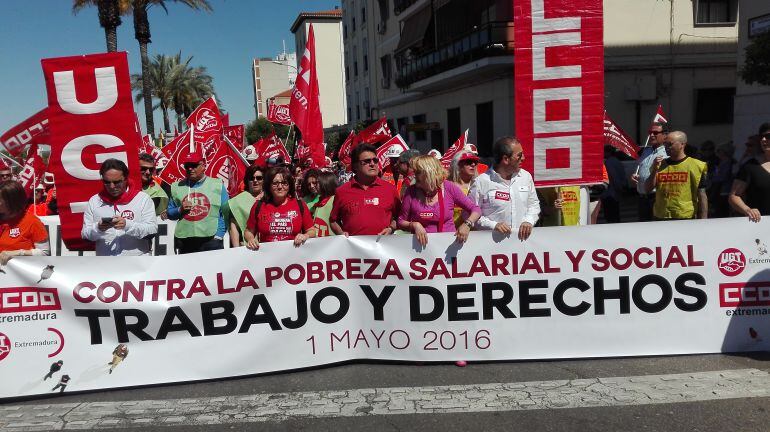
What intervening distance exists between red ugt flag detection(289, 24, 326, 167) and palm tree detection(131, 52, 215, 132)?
3977 cm

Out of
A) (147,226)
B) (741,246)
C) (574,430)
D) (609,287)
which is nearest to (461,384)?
(574,430)

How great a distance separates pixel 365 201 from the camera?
5098 millimetres

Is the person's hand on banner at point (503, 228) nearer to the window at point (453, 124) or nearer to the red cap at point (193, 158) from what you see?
the red cap at point (193, 158)

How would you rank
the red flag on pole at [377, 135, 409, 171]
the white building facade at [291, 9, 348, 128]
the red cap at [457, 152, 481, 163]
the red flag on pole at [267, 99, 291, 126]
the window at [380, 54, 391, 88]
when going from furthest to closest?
1. the white building facade at [291, 9, 348, 128]
2. the window at [380, 54, 391, 88]
3. the red flag on pole at [267, 99, 291, 126]
4. the red flag on pole at [377, 135, 409, 171]
5. the red cap at [457, 152, 481, 163]

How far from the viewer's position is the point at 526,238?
4855mm

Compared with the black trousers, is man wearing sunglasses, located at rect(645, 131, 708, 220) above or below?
above

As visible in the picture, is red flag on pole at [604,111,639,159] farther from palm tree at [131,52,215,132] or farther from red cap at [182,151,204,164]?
palm tree at [131,52,215,132]

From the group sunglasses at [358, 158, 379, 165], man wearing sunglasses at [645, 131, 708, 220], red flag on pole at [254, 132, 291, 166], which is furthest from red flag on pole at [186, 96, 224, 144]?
man wearing sunglasses at [645, 131, 708, 220]

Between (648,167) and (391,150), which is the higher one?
(391,150)

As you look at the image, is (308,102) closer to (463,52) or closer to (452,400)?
(452,400)

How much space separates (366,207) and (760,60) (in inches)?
454

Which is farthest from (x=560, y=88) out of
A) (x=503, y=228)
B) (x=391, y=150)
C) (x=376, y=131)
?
(x=376, y=131)

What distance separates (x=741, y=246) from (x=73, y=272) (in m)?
5.03

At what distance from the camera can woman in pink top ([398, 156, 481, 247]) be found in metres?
4.89
